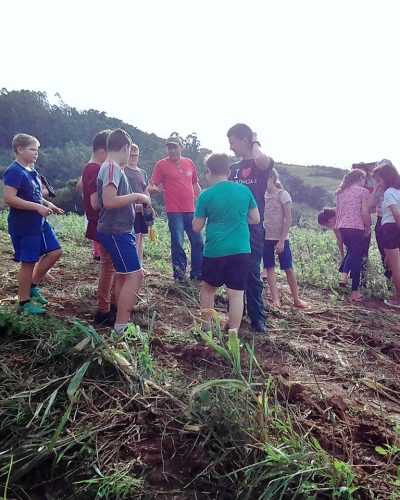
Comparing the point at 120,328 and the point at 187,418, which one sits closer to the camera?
the point at 187,418

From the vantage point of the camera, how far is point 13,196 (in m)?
3.30

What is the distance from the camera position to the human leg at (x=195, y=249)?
5.06 m

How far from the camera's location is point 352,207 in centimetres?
Result: 534

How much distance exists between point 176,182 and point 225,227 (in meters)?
2.12

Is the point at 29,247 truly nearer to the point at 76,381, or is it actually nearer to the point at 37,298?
the point at 37,298

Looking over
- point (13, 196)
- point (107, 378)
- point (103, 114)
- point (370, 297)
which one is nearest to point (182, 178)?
point (13, 196)

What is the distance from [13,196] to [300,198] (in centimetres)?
3121

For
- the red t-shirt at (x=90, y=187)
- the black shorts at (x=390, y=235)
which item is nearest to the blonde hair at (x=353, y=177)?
the black shorts at (x=390, y=235)

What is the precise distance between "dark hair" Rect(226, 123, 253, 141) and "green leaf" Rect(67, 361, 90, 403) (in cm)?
229

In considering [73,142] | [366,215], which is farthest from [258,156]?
[73,142]

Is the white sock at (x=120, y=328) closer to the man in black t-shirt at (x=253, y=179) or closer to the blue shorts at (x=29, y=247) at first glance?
the blue shorts at (x=29, y=247)

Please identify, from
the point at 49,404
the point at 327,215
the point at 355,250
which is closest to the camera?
the point at 49,404

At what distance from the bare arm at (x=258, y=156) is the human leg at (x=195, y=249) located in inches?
64.5

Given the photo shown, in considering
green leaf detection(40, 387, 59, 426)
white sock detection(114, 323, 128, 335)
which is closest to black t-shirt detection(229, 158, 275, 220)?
white sock detection(114, 323, 128, 335)
